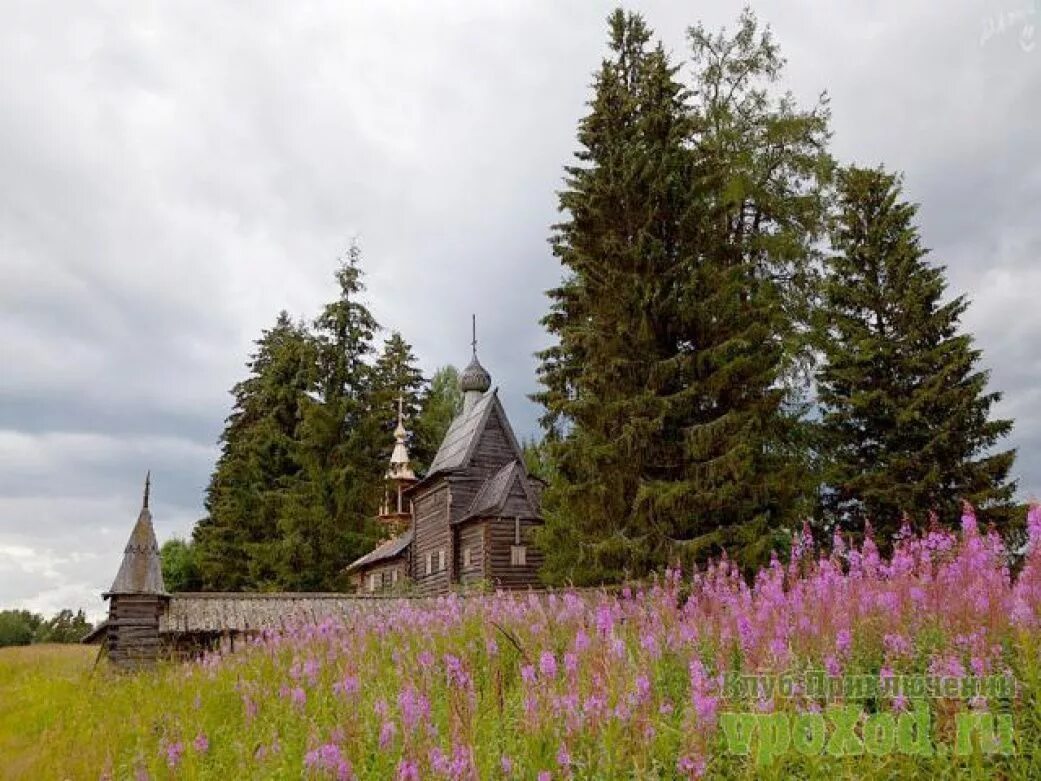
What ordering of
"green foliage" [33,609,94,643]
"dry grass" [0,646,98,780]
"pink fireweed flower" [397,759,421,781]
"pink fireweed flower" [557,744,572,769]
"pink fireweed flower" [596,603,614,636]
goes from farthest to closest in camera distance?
"green foliage" [33,609,94,643] → "dry grass" [0,646,98,780] → "pink fireweed flower" [596,603,614,636] → "pink fireweed flower" [557,744,572,769] → "pink fireweed flower" [397,759,421,781]

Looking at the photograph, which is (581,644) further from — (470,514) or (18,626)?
(18,626)

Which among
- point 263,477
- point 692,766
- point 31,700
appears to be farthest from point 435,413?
point 692,766

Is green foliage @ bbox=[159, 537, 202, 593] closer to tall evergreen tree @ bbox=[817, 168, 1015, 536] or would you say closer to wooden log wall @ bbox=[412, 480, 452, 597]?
wooden log wall @ bbox=[412, 480, 452, 597]

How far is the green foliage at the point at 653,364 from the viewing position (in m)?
18.1

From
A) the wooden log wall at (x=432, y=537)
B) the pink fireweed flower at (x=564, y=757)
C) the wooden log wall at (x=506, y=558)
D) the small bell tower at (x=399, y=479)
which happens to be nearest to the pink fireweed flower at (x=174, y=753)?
the pink fireweed flower at (x=564, y=757)

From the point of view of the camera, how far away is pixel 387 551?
1492 inches

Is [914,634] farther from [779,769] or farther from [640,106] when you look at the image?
[640,106]

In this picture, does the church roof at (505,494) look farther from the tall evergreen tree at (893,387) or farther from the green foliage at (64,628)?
the green foliage at (64,628)

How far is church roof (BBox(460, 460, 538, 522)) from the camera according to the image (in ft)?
98.3

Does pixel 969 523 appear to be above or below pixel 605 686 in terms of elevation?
above

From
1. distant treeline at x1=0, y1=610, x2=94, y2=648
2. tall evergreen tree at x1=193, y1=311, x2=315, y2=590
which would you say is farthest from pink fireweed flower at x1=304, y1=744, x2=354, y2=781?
distant treeline at x1=0, y1=610, x2=94, y2=648

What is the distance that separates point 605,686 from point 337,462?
97.8 ft

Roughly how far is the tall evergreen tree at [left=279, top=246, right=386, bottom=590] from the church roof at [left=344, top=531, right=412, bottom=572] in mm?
2714

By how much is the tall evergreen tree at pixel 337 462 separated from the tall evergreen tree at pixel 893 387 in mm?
18586
